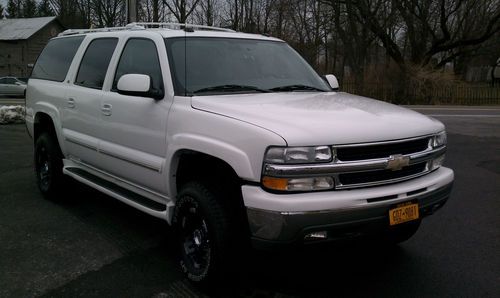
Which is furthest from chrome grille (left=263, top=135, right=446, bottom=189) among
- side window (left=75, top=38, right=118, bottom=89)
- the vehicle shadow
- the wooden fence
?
the wooden fence

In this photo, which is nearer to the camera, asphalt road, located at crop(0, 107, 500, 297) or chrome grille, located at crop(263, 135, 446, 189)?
chrome grille, located at crop(263, 135, 446, 189)

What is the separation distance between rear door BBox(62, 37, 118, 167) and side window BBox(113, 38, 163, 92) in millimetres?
276

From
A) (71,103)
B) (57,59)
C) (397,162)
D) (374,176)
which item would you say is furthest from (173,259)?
(57,59)

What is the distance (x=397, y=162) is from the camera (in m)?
→ 3.34

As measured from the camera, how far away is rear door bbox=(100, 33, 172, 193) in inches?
159

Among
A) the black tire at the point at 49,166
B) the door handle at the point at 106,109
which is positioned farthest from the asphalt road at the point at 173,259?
the door handle at the point at 106,109

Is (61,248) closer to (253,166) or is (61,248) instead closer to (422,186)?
(253,166)

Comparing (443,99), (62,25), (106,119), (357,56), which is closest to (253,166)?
(106,119)

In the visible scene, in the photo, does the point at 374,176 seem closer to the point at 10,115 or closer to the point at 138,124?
the point at 138,124

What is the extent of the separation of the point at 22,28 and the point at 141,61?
56836mm

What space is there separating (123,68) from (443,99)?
22048 millimetres

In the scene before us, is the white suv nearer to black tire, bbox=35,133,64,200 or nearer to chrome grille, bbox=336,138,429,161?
chrome grille, bbox=336,138,429,161

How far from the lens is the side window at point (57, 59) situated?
584cm

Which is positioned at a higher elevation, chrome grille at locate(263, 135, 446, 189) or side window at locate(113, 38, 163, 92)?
side window at locate(113, 38, 163, 92)
